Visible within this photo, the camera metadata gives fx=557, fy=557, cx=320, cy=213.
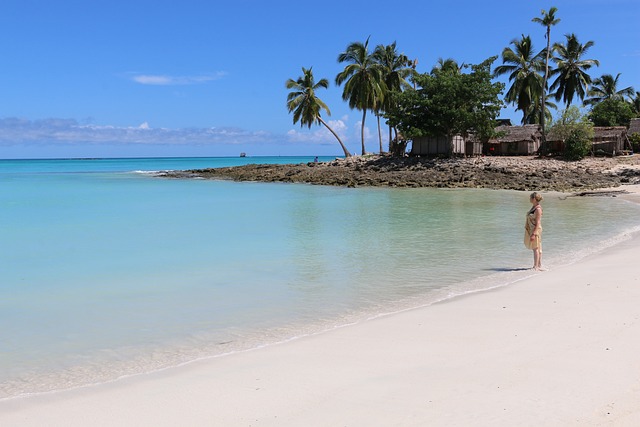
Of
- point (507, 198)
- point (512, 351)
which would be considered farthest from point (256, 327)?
point (507, 198)

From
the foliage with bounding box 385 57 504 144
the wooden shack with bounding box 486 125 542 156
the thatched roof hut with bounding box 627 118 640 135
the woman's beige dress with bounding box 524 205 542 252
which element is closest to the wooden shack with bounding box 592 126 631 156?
the thatched roof hut with bounding box 627 118 640 135

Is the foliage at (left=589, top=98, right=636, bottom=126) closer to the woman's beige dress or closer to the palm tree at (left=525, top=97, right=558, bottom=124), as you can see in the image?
the palm tree at (left=525, top=97, right=558, bottom=124)

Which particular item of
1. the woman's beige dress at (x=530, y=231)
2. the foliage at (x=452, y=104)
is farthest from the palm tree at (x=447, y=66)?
the woman's beige dress at (x=530, y=231)

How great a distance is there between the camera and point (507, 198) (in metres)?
27.2

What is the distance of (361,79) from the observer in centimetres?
4853

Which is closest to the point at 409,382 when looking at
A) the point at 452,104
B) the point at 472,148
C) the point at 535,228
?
the point at 535,228

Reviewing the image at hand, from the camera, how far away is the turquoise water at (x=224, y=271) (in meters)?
6.42

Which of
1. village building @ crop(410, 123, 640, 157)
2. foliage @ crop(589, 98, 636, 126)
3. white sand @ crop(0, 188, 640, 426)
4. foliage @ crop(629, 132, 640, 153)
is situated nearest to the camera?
white sand @ crop(0, 188, 640, 426)

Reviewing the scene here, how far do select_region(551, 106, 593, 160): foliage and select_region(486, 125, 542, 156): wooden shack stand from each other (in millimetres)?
4098

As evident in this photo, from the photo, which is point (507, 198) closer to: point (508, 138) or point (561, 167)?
point (561, 167)

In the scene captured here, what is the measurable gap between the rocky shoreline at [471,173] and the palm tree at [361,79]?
16.6 ft

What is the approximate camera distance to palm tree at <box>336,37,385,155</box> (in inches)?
Answer: 1900

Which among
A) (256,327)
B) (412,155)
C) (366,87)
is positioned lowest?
(256,327)

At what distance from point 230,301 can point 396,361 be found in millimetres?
3814
